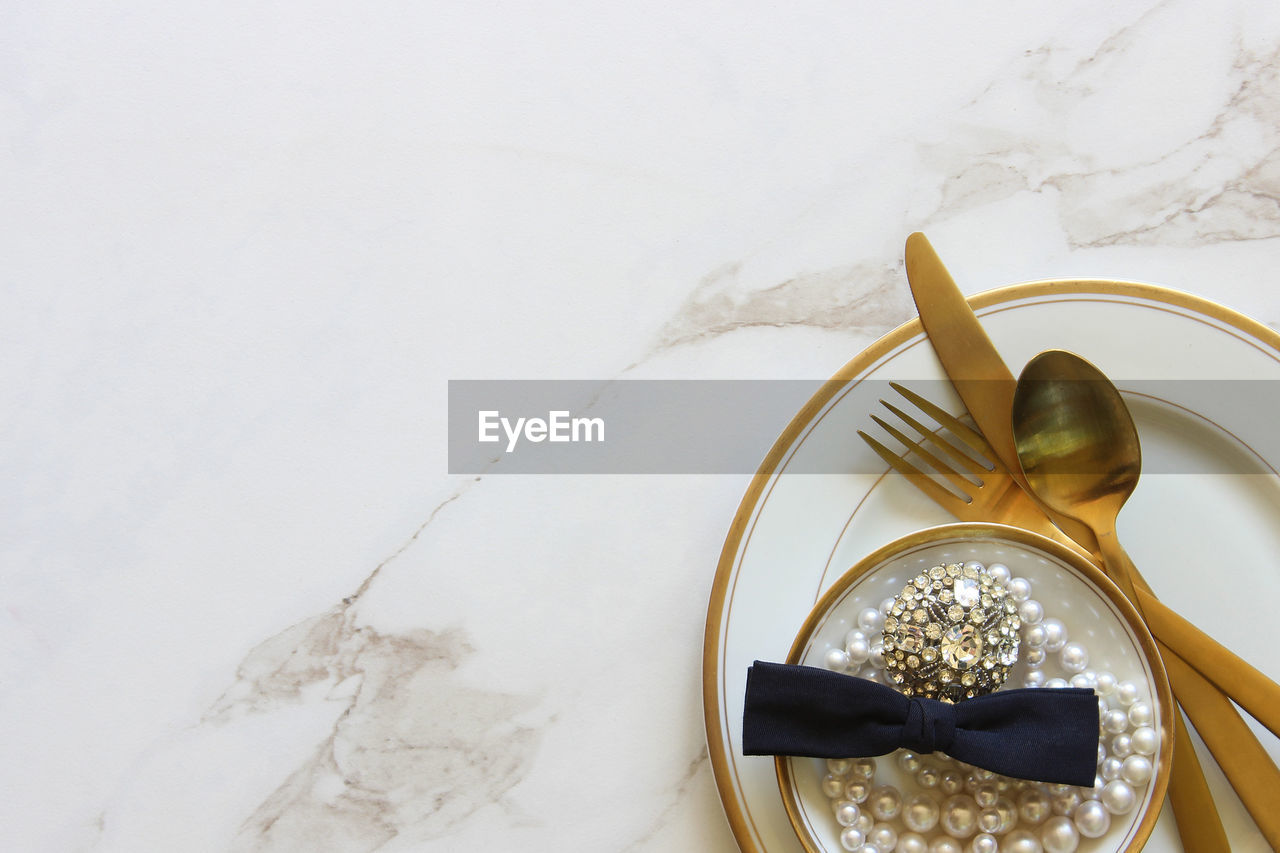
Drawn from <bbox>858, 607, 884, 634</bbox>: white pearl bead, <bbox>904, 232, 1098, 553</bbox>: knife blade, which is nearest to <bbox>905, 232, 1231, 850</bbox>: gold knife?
<bbox>904, 232, 1098, 553</bbox>: knife blade

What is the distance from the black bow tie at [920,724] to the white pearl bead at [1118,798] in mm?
22

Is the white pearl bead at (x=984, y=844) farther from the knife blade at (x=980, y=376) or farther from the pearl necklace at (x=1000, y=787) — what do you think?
the knife blade at (x=980, y=376)

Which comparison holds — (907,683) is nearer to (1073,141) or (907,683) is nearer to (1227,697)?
(1227,697)

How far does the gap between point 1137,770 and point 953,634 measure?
0.09m

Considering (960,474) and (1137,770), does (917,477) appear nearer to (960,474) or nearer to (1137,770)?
(960,474)

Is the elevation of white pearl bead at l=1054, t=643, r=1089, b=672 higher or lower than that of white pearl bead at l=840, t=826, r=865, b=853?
higher

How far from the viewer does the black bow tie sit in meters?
0.34

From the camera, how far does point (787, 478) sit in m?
0.42

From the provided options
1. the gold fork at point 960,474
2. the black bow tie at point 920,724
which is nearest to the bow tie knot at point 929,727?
the black bow tie at point 920,724

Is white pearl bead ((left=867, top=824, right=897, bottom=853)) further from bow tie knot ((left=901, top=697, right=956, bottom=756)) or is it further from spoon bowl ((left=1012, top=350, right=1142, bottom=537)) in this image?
spoon bowl ((left=1012, top=350, right=1142, bottom=537))

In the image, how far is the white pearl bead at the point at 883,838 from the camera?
0.37 m

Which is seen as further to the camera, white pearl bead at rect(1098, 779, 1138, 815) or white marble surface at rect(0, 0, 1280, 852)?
white marble surface at rect(0, 0, 1280, 852)

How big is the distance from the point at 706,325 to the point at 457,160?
6.3 inches

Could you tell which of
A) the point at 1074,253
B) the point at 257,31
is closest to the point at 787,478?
the point at 1074,253
